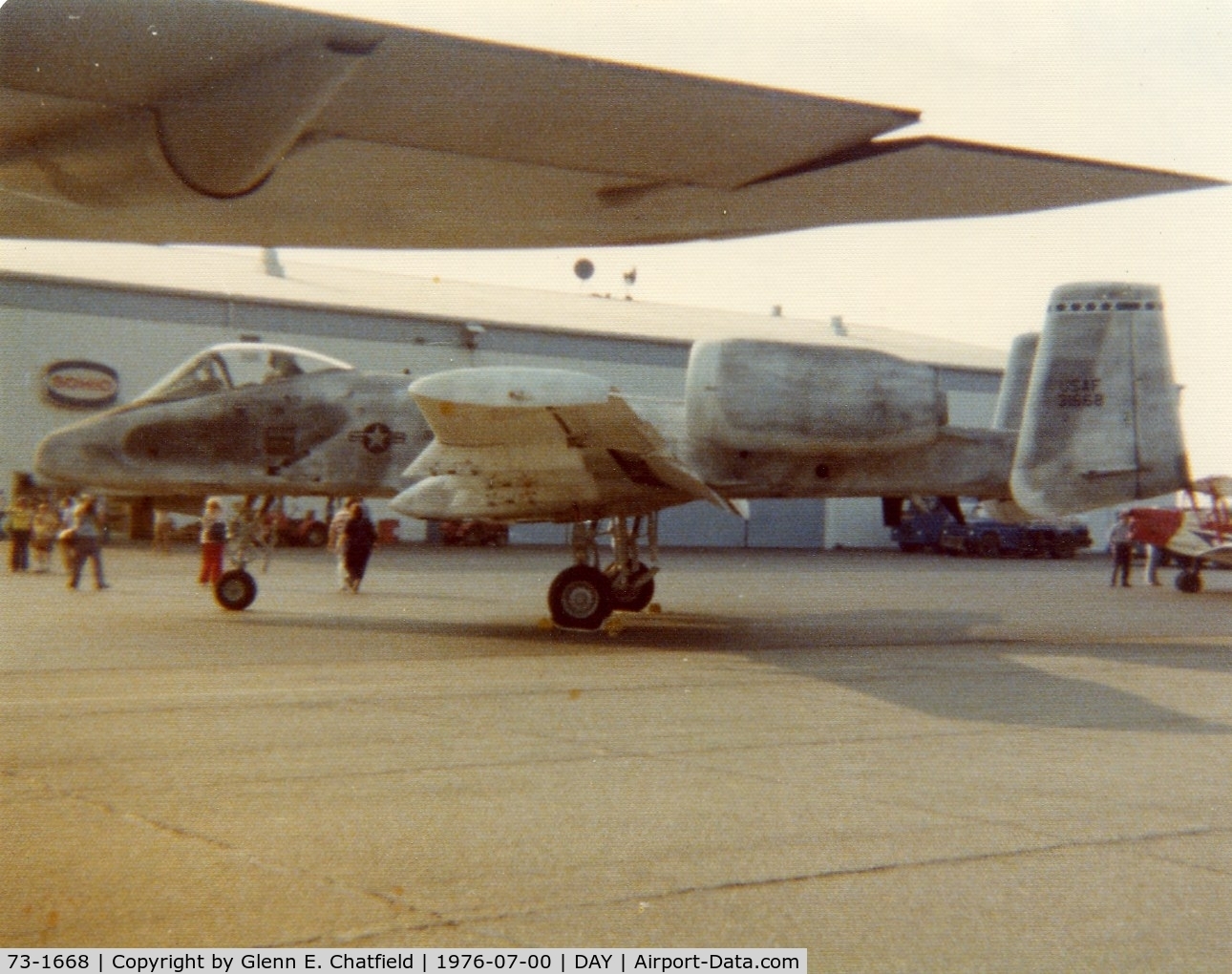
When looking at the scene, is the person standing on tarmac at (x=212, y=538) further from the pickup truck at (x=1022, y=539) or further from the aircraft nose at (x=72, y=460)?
the pickup truck at (x=1022, y=539)

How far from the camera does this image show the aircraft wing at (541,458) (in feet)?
41.7

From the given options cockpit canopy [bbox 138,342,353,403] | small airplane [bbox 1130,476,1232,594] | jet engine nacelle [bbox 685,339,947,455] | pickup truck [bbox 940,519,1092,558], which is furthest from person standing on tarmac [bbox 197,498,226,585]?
pickup truck [bbox 940,519,1092,558]

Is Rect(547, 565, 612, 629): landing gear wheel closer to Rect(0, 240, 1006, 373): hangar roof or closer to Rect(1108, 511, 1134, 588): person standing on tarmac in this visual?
Result: Rect(0, 240, 1006, 373): hangar roof

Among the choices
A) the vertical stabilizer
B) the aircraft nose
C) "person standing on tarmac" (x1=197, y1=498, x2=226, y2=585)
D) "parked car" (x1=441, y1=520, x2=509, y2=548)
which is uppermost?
the vertical stabilizer

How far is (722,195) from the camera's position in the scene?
297 centimetres

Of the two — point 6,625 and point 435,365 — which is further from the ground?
point 435,365

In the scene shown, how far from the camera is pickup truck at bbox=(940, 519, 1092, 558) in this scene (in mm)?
49375

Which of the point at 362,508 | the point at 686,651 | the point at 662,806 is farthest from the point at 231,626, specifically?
the point at 662,806

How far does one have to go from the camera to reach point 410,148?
2.73m

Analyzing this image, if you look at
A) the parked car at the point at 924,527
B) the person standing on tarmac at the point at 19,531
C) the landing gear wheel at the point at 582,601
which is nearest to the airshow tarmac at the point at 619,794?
the landing gear wheel at the point at 582,601

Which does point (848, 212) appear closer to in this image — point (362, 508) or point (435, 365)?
point (435, 365)

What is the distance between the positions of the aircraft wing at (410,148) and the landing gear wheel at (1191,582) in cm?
2959

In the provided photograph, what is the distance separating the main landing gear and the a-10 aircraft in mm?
26

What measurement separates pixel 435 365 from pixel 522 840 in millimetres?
15162
